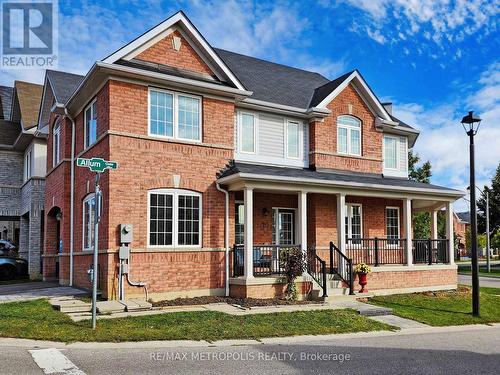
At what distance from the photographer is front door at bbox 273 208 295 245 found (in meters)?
17.5

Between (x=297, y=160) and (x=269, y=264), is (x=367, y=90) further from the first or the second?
(x=269, y=264)

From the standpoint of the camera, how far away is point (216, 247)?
593 inches

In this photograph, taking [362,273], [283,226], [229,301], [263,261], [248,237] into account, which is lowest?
[229,301]

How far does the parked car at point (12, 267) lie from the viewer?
22.0m

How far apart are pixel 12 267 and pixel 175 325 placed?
14.9 m

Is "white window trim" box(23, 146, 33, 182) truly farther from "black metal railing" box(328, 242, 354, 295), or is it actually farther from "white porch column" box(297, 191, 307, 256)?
"black metal railing" box(328, 242, 354, 295)

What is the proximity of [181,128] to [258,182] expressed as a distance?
2.85 m

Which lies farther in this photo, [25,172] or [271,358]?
[25,172]

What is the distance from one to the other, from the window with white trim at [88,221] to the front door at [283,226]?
6085 mm

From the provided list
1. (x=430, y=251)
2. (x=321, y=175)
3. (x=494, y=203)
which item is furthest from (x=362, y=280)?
(x=494, y=203)

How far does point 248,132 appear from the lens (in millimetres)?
17000

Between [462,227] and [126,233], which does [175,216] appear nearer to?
[126,233]

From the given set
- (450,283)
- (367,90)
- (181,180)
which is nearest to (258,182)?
(181,180)

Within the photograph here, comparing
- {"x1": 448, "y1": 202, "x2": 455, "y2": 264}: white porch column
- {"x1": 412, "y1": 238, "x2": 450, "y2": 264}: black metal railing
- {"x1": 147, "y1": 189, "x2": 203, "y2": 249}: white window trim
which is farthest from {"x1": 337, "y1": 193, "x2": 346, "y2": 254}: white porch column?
{"x1": 448, "y1": 202, "x2": 455, "y2": 264}: white porch column
